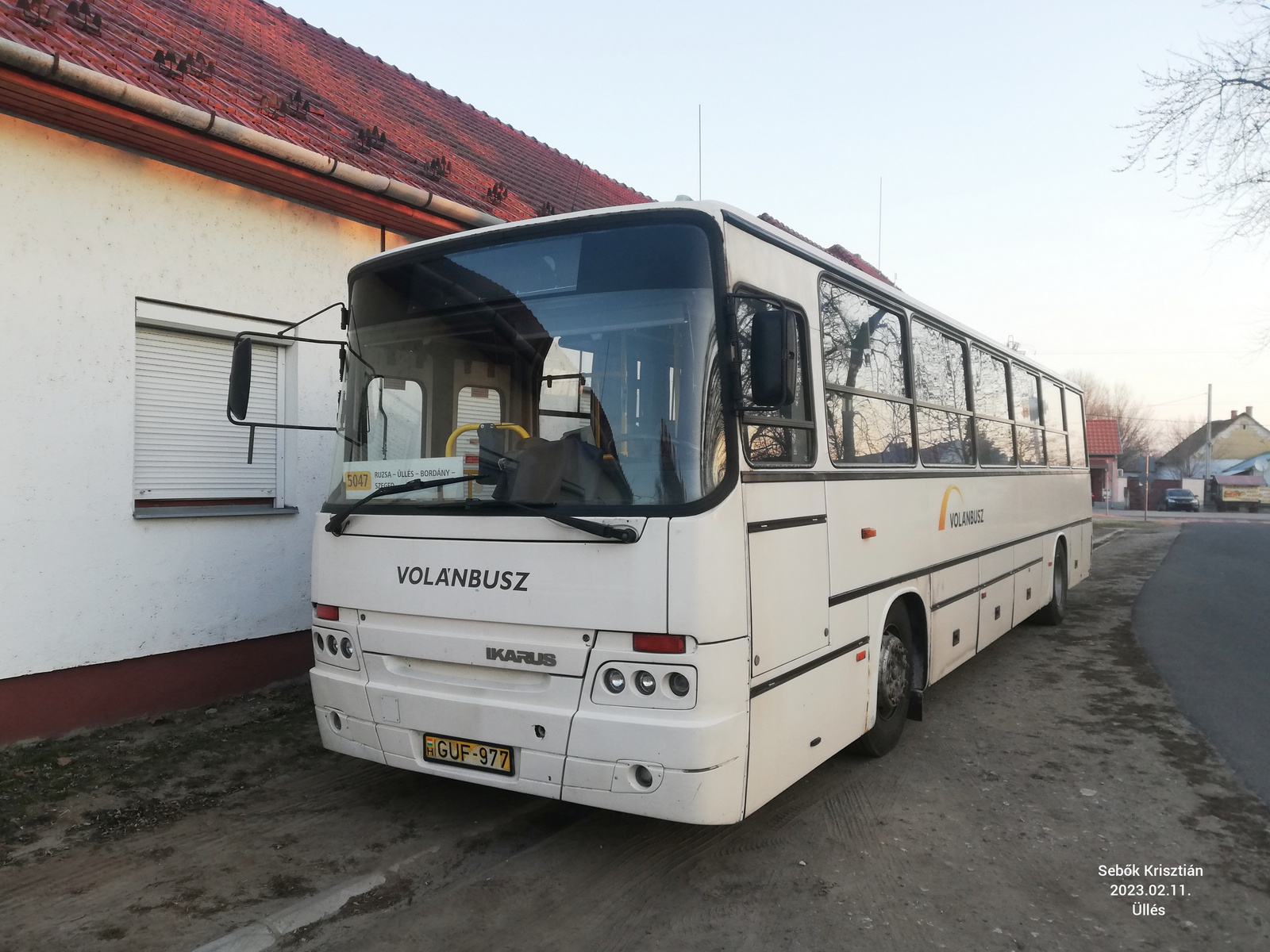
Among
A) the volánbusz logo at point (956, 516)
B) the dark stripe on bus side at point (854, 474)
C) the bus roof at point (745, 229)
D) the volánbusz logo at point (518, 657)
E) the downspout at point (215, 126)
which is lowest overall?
the volánbusz logo at point (518, 657)

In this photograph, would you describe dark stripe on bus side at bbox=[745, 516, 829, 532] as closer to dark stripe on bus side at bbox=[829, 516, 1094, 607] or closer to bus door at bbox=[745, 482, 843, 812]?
bus door at bbox=[745, 482, 843, 812]

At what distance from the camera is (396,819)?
192 inches

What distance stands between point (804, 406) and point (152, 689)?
5.04m

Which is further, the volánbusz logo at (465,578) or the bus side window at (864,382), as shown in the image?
the bus side window at (864,382)

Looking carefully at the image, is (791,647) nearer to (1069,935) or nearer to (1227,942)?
(1069,935)

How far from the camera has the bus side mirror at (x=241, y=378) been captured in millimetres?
4766

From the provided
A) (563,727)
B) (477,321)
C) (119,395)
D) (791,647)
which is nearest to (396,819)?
(563,727)

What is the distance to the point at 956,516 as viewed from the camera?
269 inches

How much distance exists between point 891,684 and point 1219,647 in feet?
20.6

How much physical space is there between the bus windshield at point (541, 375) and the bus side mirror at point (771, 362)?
20 cm

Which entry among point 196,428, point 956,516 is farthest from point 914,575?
point 196,428

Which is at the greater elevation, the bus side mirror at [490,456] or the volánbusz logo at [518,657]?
the bus side mirror at [490,456]

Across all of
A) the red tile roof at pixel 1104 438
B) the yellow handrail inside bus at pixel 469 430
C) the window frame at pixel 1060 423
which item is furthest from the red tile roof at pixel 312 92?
the red tile roof at pixel 1104 438

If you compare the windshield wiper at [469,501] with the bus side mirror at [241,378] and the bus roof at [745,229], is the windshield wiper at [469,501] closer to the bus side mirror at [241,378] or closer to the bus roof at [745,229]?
the bus side mirror at [241,378]
